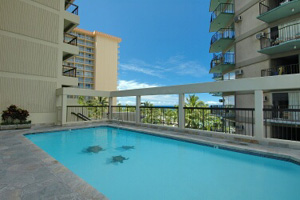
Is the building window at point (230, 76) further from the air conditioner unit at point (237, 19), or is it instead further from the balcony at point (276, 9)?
the balcony at point (276, 9)

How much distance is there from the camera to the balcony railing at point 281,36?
386 inches

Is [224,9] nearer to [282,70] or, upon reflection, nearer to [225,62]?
[225,62]

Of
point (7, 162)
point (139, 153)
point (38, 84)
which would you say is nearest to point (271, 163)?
point (139, 153)

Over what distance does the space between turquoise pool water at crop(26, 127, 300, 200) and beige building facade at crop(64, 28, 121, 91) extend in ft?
125

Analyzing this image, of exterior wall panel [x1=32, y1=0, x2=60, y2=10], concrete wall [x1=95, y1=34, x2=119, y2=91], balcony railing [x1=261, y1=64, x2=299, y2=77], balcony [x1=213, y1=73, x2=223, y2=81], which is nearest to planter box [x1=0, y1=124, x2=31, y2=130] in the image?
exterior wall panel [x1=32, y1=0, x2=60, y2=10]

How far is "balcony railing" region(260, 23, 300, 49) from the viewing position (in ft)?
32.1

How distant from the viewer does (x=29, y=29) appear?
9125 millimetres

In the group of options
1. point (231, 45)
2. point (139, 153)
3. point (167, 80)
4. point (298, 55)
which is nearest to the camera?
point (139, 153)

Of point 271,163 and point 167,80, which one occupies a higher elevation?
point 167,80

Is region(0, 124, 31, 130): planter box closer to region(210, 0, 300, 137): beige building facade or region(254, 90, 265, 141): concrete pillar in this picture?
region(254, 90, 265, 141): concrete pillar

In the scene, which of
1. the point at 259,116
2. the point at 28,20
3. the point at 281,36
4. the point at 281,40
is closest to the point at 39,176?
the point at 259,116

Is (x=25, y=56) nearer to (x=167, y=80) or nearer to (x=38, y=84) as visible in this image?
(x=38, y=84)

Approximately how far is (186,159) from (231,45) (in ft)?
46.5

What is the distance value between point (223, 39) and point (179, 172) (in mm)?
14269
